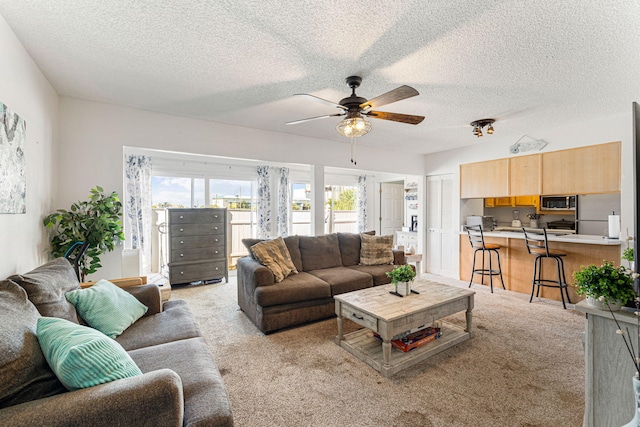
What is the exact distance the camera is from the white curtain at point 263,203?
6258 mm

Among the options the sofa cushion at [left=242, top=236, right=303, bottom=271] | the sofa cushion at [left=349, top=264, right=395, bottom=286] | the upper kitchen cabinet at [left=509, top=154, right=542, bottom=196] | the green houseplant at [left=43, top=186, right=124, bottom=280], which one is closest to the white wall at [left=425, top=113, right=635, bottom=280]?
the upper kitchen cabinet at [left=509, top=154, right=542, bottom=196]

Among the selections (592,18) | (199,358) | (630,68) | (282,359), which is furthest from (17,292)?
(630,68)

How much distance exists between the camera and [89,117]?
10.3 ft

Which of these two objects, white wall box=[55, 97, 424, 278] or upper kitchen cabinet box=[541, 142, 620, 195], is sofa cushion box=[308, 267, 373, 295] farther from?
upper kitchen cabinet box=[541, 142, 620, 195]

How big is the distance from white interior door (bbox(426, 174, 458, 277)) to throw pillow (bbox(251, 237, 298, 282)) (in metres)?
→ 3.41

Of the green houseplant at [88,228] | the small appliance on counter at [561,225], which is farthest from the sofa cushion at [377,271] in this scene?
the small appliance on counter at [561,225]

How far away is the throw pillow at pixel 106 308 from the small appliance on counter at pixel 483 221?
5.17 m

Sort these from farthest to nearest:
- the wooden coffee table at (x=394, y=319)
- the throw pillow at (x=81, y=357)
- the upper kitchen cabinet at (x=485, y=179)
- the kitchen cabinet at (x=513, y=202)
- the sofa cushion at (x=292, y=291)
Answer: the kitchen cabinet at (x=513, y=202) < the upper kitchen cabinet at (x=485, y=179) < the sofa cushion at (x=292, y=291) < the wooden coffee table at (x=394, y=319) < the throw pillow at (x=81, y=357)

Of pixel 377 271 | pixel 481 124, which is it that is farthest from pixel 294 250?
pixel 481 124

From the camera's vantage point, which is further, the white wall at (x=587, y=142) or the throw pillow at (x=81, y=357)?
the white wall at (x=587, y=142)

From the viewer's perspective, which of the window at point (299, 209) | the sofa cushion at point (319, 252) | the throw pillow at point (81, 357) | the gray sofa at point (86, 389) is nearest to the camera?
the gray sofa at point (86, 389)

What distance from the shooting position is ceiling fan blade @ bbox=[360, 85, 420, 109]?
2073 millimetres

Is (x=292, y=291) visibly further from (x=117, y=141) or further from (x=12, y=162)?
(x=117, y=141)

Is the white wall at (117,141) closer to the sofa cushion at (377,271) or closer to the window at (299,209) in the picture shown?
the sofa cushion at (377,271)
